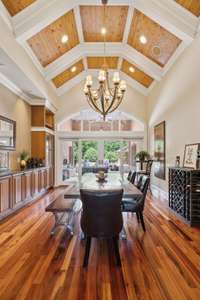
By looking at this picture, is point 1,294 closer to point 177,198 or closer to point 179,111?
point 177,198

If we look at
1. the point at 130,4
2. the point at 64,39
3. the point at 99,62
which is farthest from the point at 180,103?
the point at 99,62

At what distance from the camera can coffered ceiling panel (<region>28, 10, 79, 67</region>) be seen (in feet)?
18.1

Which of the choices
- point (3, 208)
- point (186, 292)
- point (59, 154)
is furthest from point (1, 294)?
point (59, 154)

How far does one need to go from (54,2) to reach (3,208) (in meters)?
4.37

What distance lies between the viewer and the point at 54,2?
15.6ft

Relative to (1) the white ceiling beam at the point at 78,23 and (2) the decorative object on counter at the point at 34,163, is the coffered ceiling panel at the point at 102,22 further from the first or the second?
(2) the decorative object on counter at the point at 34,163

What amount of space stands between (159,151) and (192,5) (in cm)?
443

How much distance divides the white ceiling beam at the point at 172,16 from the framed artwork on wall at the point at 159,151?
2.95 meters

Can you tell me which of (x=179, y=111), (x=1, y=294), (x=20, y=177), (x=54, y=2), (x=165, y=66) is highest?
(x=54, y=2)

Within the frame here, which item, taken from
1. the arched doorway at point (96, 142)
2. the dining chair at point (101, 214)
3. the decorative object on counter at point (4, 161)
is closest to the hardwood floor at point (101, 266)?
the dining chair at point (101, 214)

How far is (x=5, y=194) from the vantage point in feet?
15.5

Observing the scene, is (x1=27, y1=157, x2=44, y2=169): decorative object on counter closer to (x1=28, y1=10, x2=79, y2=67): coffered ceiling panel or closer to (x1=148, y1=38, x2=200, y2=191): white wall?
(x1=28, y1=10, x2=79, y2=67): coffered ceiling panel

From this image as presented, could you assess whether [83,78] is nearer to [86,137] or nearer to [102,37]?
[86,137]

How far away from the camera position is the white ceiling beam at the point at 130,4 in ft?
15.1
